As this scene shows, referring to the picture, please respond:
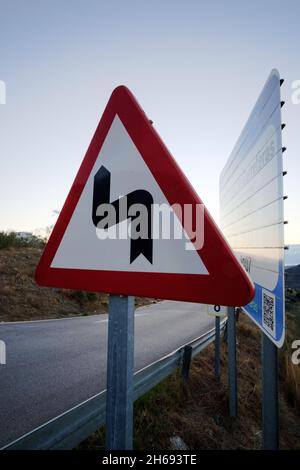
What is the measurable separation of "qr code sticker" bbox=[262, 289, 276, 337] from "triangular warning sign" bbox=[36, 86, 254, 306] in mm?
766

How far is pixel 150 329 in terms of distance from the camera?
29.9ft

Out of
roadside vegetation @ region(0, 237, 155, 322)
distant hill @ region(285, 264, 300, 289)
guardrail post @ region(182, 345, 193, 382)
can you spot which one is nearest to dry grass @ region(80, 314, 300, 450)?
guardrail post @ region(182, 345, 193, 382)

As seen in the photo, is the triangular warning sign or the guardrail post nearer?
the triangular warning sign

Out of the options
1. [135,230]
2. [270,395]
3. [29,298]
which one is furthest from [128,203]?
[29,298]

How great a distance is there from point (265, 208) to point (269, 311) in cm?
65

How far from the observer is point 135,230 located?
1.16 metres

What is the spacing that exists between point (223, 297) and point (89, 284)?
2.11ft

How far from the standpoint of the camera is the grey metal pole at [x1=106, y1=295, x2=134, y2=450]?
3.49ft

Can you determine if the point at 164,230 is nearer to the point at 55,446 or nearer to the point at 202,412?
the point at 55,446

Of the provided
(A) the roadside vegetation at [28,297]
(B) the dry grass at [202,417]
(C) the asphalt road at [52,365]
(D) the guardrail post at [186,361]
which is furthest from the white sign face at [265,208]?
(A) the roadside vegetation at [28,297]

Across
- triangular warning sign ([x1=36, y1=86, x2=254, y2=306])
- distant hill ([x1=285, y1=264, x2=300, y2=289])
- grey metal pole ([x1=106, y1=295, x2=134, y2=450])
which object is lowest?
distant hill ([x1=285, y1=264, x2=300, y2=289])

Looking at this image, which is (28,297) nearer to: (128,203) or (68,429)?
(68,429)

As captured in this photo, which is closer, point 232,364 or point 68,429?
point 68,429

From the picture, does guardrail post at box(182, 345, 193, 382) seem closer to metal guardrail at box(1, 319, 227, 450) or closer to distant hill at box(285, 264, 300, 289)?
metal guardrail at box(1, 319, 227, 450)
